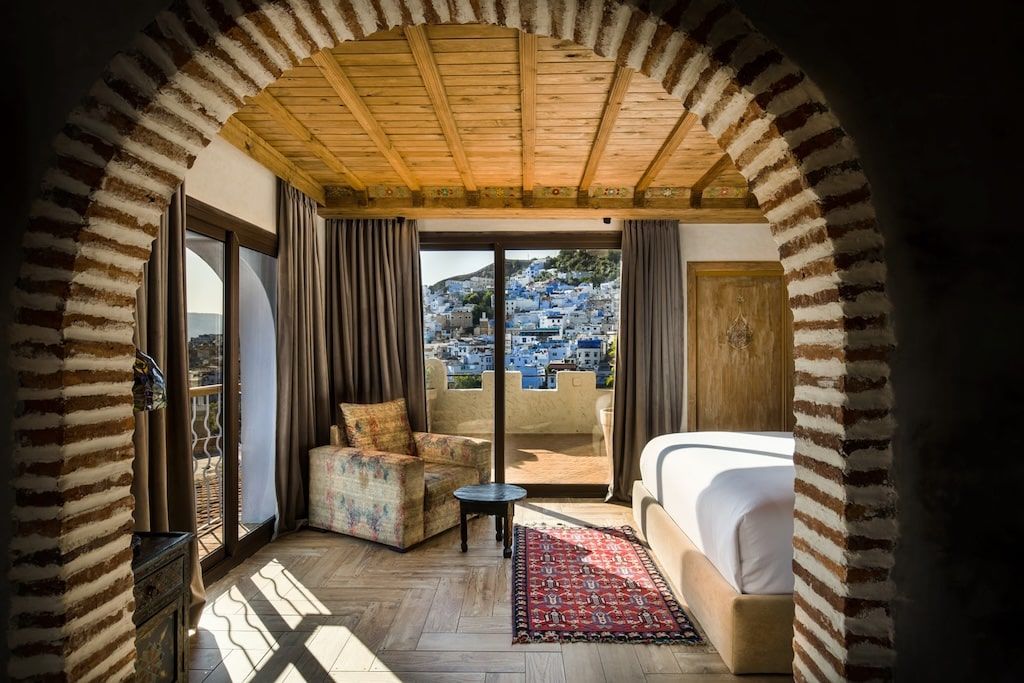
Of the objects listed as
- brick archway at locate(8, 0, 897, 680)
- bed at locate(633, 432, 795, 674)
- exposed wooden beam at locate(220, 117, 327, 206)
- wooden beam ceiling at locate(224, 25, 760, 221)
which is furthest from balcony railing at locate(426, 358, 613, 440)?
brick archway at locate(8, 0, 897, 680)

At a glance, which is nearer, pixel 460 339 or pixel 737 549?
pixel 737 549

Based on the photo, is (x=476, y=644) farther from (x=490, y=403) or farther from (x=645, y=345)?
(x=645, y=345)

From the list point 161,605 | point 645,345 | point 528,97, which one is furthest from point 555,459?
point 161,605

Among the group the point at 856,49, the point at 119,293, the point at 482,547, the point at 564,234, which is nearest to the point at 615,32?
the point at 856,49

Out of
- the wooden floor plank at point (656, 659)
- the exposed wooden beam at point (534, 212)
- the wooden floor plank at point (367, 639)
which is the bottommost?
the wooden floor plank at point (656, 659)

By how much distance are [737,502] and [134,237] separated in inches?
97.4

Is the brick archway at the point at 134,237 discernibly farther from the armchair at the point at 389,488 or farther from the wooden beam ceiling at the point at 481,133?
the armchair at the point at 389,488

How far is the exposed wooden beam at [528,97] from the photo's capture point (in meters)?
2.59

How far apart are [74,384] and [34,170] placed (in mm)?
590

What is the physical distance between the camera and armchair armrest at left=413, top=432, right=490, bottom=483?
4652 mm

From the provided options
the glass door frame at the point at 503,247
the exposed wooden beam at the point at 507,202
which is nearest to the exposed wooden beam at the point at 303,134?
the exposed wooden beam at the point at 507,202

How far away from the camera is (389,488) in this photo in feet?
12.9

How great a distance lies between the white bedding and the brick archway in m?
0.74

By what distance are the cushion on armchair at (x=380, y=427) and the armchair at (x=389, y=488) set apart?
0.12 metres
